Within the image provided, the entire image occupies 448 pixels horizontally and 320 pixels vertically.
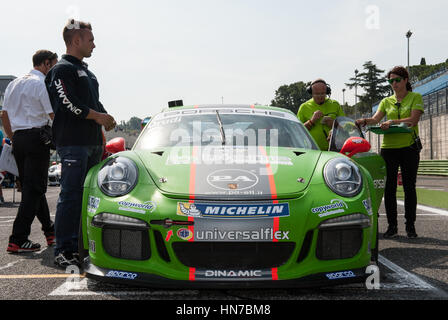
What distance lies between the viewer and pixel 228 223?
8.38 feet

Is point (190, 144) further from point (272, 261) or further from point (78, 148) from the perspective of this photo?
point (272, 261)

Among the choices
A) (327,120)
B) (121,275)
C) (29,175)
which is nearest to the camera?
(121,275)

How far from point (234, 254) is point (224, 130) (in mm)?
1448

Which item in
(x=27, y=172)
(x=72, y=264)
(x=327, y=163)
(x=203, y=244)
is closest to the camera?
(x=203, y=244)

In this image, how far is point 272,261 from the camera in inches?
103

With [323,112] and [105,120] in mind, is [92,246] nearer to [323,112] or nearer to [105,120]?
[105,120]

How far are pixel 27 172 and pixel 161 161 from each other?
5.97 feet

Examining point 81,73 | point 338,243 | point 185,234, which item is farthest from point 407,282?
point 81,73

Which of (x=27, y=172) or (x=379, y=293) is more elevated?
(x=27, y=172)

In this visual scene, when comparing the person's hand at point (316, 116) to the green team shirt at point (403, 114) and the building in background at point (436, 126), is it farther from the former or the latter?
the building in background at point (436, 126)

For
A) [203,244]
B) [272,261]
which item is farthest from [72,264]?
[272,261]

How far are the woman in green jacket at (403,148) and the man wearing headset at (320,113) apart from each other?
0.33 m

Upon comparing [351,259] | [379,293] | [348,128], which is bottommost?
[379,293]

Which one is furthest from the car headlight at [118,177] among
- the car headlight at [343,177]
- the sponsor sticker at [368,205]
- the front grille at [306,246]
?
the sponsor sticker at [368,205]
